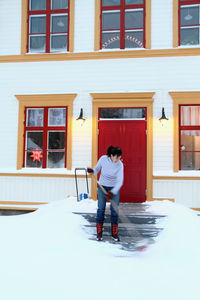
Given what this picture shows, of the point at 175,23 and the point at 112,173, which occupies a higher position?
the point at 175,23

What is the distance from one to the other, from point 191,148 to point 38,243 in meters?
5.37

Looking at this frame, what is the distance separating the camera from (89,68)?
27.6 feet

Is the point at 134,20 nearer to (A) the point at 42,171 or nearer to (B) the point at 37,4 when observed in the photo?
(B) the point at 37,4

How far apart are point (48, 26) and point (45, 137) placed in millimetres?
3808

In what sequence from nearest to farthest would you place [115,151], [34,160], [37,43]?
1. [115,151]
2. [34,160]
3. [37,43]

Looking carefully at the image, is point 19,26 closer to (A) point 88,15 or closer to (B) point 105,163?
(A) point 88,15

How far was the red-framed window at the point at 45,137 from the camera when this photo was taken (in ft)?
27.9

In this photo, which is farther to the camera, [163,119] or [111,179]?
[163,119]

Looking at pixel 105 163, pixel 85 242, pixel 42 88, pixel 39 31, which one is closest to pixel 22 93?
pixel 42 88

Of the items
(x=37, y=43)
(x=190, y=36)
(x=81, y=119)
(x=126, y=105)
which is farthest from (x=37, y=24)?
(x=190, y=36)

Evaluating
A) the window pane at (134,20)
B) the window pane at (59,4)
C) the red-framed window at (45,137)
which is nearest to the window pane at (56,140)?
the red-framed window at (45,137)

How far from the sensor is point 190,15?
8.28 metres

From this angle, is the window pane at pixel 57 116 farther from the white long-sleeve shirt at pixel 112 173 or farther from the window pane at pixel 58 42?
the white long-sleeve shirt at pixel 112 173

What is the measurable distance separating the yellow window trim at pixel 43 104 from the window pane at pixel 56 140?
11.2 inches
